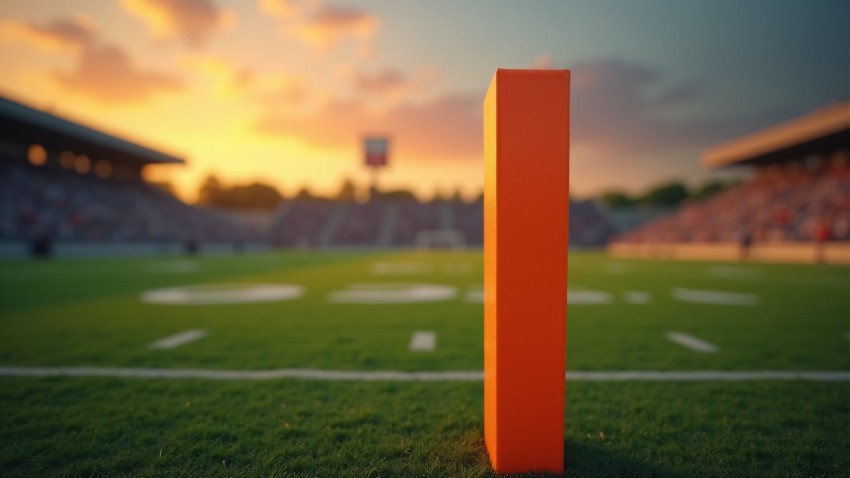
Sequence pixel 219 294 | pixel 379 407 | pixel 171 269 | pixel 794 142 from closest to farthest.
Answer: pixel 379 407, pixel 219 294, pixel 171 269, pixel 794 142

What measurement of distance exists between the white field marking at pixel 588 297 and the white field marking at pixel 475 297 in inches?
49.7

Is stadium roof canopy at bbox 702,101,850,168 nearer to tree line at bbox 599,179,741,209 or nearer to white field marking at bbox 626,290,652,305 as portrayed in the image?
white field marking at bbox 626,290,652,305

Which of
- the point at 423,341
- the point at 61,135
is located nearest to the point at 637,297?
the point at 423,341

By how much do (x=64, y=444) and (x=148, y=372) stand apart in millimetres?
1066

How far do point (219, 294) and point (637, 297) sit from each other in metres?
6.65

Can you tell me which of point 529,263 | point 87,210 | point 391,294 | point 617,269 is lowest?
point 617,269

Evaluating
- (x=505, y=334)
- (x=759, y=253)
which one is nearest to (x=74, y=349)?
(x=505, y=334)

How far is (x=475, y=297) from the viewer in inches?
264

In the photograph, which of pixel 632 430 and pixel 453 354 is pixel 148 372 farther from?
pixel 632 430

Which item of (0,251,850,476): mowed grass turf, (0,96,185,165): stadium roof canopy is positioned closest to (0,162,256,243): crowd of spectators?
(0,96,185,165): stadium roof canopy

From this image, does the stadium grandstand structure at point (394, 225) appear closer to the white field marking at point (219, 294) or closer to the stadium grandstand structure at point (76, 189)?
the stadium grandstand structure at point (76, 189)

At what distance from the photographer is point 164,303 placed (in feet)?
19.7

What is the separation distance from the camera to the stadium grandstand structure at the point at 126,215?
22.3 meters

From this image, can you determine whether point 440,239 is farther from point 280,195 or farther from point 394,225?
point 280,195
